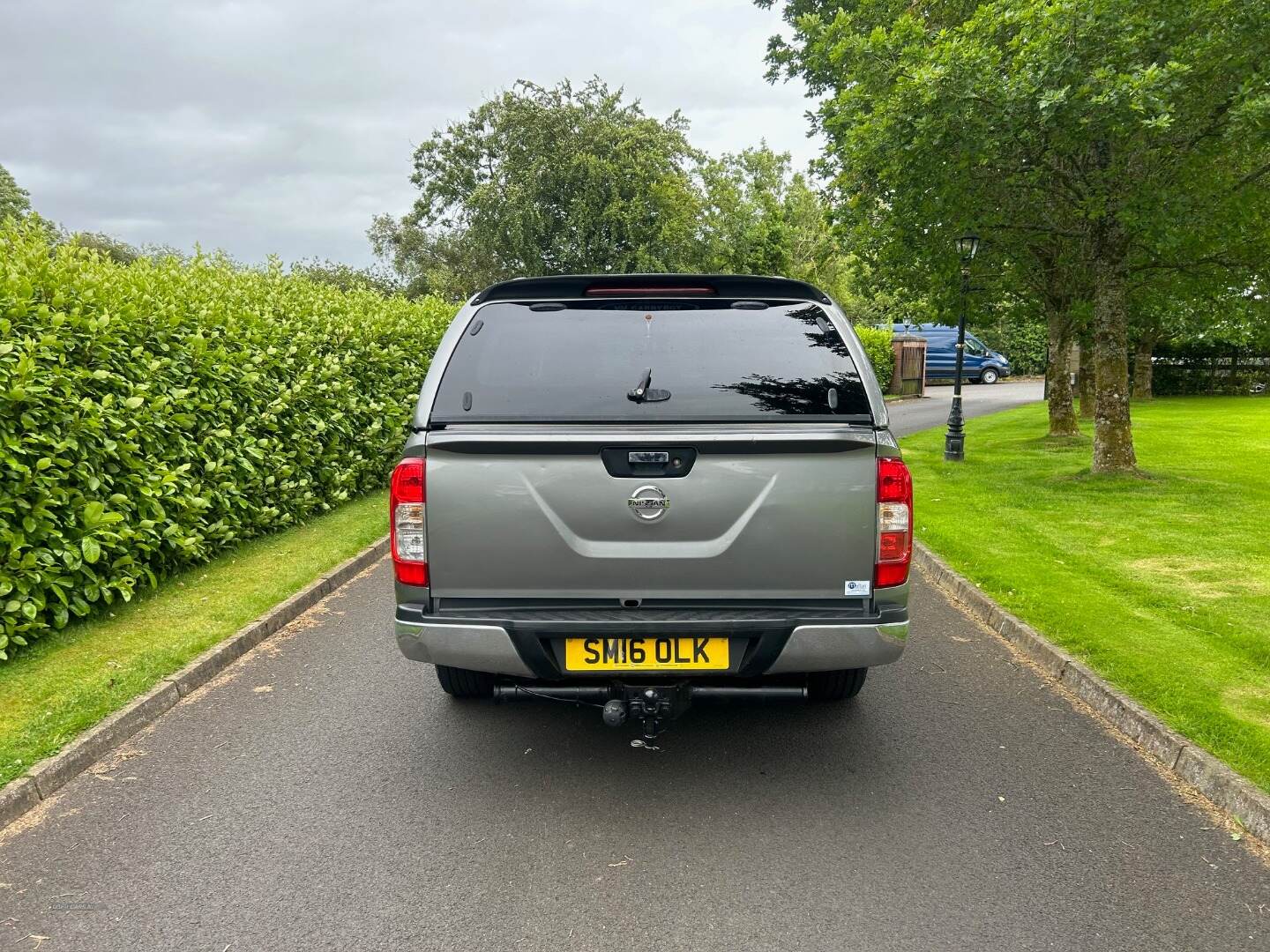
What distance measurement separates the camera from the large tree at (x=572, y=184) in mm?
37469

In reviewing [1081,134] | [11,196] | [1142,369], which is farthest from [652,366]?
[11,196]

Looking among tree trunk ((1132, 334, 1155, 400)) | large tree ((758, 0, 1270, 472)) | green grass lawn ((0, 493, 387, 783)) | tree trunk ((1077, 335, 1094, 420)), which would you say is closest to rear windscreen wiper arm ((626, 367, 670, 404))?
green grass lawn ((0, 493, 387, 783))

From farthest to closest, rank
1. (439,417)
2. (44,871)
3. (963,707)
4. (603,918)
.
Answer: (963,707) < (439,417) < (44,871) < (603,918)

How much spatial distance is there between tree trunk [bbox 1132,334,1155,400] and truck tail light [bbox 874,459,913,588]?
30226 mm

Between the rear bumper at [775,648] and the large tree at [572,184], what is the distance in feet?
110

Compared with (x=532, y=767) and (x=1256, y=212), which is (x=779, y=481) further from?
(x=1256, y=212)

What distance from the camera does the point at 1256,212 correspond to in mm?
10539

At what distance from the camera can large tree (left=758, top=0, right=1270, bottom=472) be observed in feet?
28.2

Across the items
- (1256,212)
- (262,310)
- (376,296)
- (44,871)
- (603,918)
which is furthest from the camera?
(376,296)

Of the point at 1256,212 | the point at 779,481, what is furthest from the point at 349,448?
the point at 1256,212

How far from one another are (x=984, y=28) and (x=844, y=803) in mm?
9148

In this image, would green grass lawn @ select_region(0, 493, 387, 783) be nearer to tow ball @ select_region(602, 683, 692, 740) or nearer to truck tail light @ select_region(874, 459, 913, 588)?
tow ball @ select_region(602, 683, 692, 740)

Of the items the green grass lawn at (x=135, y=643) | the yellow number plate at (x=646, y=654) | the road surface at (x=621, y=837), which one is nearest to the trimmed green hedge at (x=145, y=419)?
the green grass lawn at (x=135, y=643)

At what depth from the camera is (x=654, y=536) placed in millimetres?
3377
